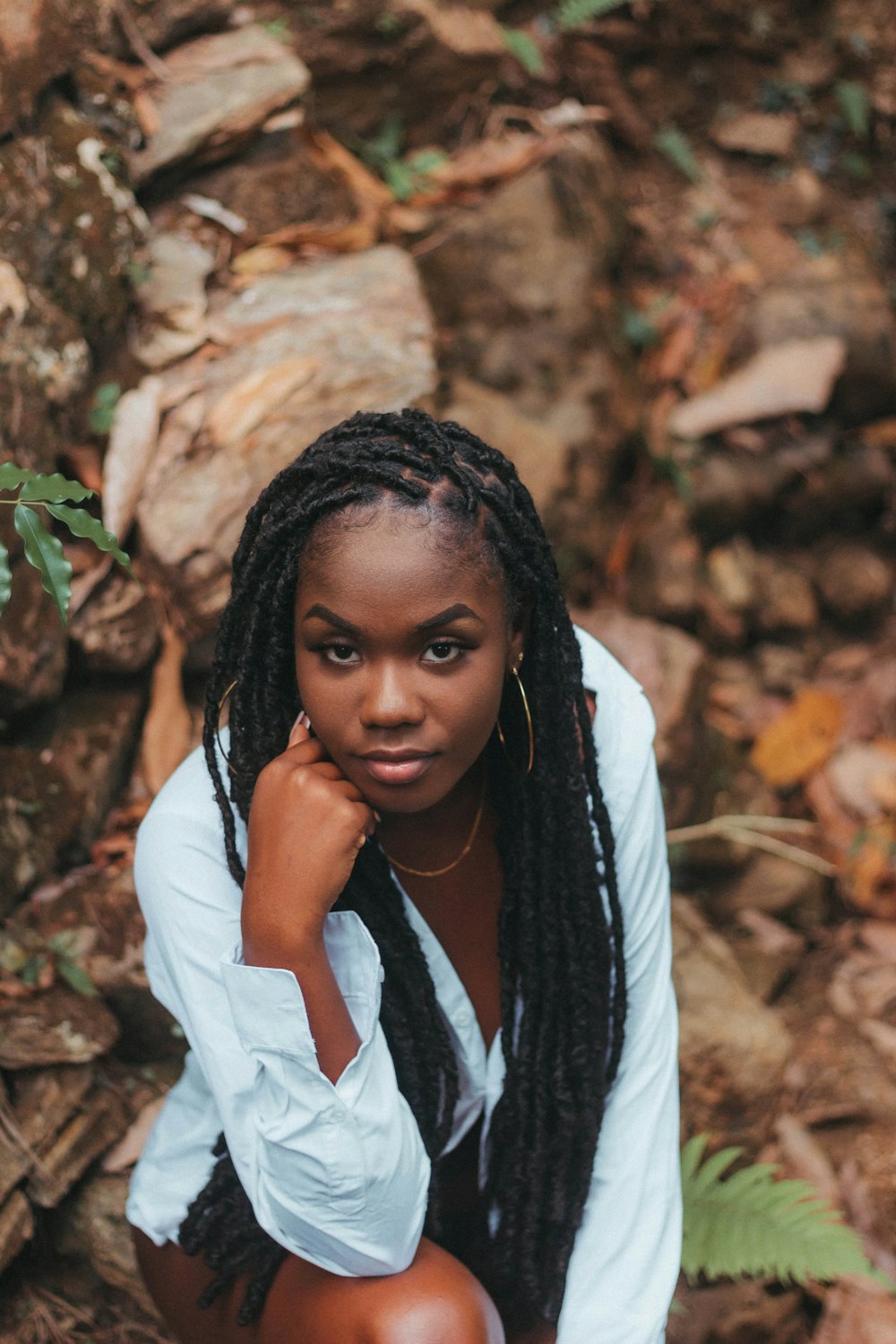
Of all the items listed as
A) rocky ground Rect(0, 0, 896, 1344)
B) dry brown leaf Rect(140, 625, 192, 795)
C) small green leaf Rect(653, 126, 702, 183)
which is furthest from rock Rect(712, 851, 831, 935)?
small green leaf Rect(653, 126, 702, 183)

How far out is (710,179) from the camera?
5676 millimetres

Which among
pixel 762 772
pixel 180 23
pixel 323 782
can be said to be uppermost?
pixel 180 23

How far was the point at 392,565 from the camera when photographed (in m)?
1.80

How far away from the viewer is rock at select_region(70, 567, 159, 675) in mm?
3266

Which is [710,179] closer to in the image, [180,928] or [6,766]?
[6,766]

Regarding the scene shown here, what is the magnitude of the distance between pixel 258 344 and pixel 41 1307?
2688 mm

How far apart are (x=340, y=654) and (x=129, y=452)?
1.80 m

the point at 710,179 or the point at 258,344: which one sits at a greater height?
the point at 258,344

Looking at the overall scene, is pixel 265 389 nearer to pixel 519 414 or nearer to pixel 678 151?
pixel 519 414

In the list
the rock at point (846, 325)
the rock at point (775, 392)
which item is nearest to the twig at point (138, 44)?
the rock at point (775, 392)

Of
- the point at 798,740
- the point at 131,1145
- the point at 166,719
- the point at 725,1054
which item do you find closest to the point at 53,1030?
the point at 131,1145

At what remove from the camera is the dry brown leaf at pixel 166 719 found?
11.0ft

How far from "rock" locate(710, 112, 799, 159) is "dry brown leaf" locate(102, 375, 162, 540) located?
3416mm

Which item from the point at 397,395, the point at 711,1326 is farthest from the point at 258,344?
the point at 711,1326
